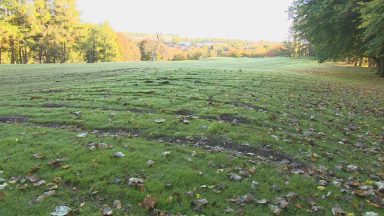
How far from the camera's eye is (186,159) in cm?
745

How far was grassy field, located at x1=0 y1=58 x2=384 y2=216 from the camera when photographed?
5.75 m

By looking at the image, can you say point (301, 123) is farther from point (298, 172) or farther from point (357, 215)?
point (357, 215)

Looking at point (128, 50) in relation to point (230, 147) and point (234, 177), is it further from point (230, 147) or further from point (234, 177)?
point (234, 177)

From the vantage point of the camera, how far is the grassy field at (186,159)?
575 centimetres

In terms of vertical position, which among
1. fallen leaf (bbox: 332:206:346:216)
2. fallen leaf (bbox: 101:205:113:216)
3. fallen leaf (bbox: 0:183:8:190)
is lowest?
fallen leaf (bbox: 332:206:346:216)

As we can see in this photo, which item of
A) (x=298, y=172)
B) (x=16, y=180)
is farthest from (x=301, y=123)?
(x=16, y=180)

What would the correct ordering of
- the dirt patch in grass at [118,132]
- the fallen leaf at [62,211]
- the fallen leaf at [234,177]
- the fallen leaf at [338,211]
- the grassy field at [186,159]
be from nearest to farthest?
the fallen leaf at [62,211], the fallen leaf at [338,211], the grassy field at [186,159], the fallen leaf at [234,177], the dirt patch in grass at [118,132]

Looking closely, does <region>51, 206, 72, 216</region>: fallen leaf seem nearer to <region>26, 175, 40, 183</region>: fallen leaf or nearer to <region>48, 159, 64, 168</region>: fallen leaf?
<region>26, 175, 40, 183</region>: fallen leaf

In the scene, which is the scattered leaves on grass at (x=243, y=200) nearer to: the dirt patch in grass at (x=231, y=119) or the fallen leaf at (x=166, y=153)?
the fallen leaf at (x=166, y=153)

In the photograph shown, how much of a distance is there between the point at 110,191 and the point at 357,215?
4250 mm

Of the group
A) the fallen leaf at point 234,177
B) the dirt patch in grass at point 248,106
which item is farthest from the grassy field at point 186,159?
the dirt patch in grass at point 248,106


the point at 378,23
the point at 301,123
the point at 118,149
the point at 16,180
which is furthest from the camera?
the point at 378,23

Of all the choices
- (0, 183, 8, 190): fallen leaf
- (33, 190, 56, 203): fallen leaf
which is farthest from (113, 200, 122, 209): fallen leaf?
(0, 183, 8, 190): fallen leaf

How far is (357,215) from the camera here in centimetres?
561
